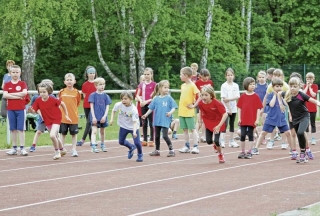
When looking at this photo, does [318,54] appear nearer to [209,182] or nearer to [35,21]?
[35,21]

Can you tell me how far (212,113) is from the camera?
16672mm

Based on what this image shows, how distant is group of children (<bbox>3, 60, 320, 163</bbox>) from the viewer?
1670cm

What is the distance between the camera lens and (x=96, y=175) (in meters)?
14.5

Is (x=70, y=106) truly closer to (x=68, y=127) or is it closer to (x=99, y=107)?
(x=68, y=127)

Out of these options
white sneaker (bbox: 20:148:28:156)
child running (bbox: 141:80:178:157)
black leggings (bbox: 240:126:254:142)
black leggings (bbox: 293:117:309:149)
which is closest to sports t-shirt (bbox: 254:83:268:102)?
black leggings (bbox: 240:126:254:142)

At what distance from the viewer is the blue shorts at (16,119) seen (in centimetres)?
1844

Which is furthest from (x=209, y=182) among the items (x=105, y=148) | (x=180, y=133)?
(x=180, y=133)

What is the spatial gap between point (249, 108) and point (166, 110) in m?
1.65

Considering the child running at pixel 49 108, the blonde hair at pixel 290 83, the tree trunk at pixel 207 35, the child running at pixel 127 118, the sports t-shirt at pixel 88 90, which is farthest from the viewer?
the tree trunk at pixel 207 35

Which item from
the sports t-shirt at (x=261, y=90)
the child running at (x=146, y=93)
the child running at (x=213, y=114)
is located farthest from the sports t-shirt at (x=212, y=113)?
the sports t-shirt at (x=261, y=90)

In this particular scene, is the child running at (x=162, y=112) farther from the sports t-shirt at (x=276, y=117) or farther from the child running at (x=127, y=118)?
the sports t-shirt at (x=276, y=117)

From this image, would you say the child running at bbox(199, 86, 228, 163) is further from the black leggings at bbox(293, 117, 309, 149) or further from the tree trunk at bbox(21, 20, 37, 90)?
the tree trunk at bbox(21, 20, 37, 90)

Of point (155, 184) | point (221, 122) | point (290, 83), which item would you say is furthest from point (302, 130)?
point (155, 184)

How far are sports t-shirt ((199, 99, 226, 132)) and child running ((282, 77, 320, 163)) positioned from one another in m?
1.25
